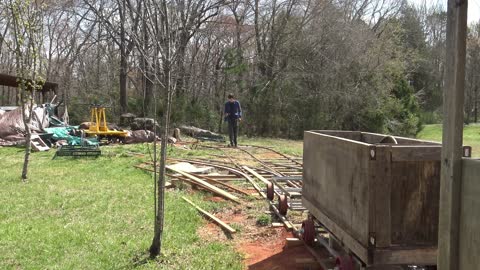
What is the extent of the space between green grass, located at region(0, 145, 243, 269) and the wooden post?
3.17 m

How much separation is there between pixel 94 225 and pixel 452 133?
18.6ft

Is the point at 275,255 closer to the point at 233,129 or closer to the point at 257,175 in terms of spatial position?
the point at 257,175

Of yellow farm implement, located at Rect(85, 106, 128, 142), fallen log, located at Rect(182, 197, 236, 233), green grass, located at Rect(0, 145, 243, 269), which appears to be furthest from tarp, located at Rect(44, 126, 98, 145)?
fallen log, located at Rect(182, 197, 236, 233)

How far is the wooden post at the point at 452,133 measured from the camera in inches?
94.2

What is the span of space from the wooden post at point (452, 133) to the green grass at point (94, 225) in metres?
3.17

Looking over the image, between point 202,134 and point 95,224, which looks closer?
point 95,224

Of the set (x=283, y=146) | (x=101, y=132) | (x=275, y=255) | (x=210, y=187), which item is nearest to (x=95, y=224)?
(x=275, y=255)

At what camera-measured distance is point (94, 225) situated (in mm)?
6941

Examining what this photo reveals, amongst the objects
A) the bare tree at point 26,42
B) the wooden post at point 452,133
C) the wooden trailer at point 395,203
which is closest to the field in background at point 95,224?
the bare tree at point 26,42

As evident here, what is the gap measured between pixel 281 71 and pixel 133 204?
2109 cm

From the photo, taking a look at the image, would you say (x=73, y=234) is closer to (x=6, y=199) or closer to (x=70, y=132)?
(x=6, y=199)

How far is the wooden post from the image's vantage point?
2.39 metres

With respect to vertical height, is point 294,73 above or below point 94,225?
above

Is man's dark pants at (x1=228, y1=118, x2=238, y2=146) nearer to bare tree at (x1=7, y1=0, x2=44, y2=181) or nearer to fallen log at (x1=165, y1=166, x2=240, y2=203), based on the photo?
fallen log at (x1=165, y1=166, x2=240, y2=203)
